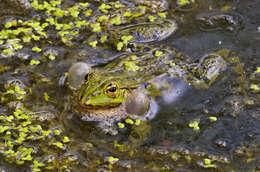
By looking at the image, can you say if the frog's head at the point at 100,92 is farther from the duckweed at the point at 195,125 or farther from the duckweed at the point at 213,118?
the duckweed at the point at 213,118

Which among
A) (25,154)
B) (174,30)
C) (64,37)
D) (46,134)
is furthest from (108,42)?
(25,154)

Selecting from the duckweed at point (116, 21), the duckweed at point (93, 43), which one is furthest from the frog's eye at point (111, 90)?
the duckweed at point (116, 21)

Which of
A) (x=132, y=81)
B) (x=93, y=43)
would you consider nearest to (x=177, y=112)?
(x=132, y=81)

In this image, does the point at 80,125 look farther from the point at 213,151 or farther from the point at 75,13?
the point at 75,13

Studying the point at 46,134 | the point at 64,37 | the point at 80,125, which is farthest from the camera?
the point at 64,37

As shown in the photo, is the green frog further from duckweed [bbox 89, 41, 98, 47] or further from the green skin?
duckweed [bbox 89, 41, 98, 47]

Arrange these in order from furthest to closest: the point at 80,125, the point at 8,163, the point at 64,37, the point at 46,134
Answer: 1. the point at 64,37
2. the point at 80,125
3. the point at 46,134
4. the point at 8,163
